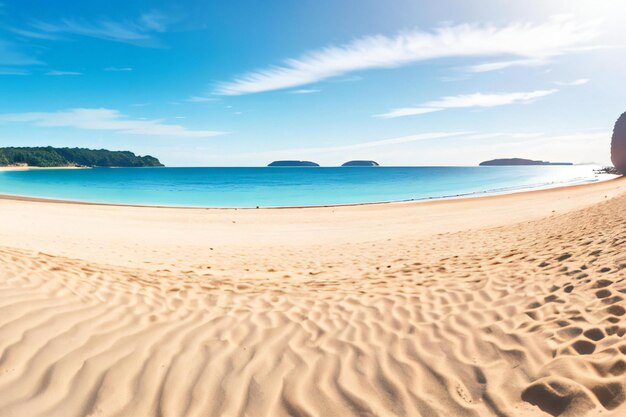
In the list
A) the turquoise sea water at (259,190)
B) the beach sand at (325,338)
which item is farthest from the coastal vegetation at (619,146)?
the beach sand at (325,338)

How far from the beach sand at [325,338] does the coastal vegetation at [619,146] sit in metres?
103

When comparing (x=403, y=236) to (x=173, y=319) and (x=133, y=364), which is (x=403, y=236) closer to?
(x=173, y=319)

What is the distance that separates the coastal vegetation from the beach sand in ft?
339

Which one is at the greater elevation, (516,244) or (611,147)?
(611,147)

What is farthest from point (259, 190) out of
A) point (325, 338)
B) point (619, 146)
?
point (619, 146)

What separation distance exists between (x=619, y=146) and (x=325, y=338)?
116022 mm

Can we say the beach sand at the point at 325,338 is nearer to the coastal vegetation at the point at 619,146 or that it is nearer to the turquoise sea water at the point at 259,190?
the turquoise sea water at the point at 259,190

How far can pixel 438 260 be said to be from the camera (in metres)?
10.1

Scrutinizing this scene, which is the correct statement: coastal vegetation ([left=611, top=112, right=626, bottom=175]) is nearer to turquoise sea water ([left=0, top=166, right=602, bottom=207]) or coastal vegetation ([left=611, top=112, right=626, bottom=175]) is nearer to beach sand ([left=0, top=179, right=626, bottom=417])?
turquoise sea water ([left=0, top=166, right=602, bottom=207])

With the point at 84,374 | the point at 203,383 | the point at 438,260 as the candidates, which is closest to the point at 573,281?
the point at 438,260

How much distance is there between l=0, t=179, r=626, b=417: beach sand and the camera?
11.5 ft

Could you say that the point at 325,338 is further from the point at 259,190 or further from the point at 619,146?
the point at 619,146

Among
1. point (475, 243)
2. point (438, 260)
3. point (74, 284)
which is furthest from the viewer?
point (475, 243)

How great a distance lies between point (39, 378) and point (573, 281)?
7.68 meters
